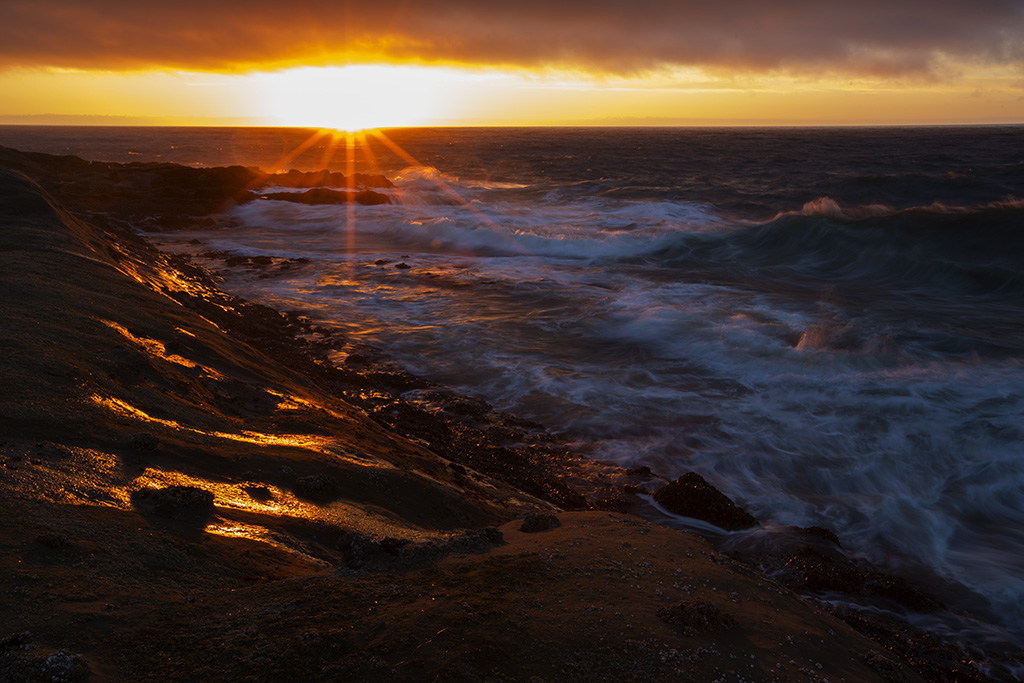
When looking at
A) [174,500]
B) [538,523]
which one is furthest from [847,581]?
[174,500]

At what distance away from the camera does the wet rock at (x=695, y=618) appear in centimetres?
304

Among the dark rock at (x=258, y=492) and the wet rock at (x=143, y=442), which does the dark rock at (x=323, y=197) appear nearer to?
the wet rock at (x=143, y=442)

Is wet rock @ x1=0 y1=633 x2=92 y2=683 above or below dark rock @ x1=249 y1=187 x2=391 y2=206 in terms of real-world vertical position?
below


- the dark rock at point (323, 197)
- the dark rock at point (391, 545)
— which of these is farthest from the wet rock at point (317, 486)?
the dark rock at point (323, 197)

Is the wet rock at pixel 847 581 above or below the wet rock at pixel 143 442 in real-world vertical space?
below

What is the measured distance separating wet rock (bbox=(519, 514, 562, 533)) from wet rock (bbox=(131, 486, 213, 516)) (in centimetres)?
207

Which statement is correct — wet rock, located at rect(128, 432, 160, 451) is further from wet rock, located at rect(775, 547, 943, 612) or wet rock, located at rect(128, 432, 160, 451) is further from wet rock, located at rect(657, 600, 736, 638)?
wet rock, located at rect(775, 547, 943, 612)

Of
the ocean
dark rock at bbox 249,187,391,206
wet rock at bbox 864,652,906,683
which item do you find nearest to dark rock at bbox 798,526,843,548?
the ocean

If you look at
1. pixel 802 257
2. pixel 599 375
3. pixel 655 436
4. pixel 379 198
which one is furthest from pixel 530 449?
pixel 379 198

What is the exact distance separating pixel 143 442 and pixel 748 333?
32.2ft

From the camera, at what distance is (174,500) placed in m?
3.37

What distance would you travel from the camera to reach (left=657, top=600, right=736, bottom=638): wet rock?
3040 mm

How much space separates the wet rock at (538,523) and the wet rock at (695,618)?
136cm

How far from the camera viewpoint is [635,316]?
1248cm
